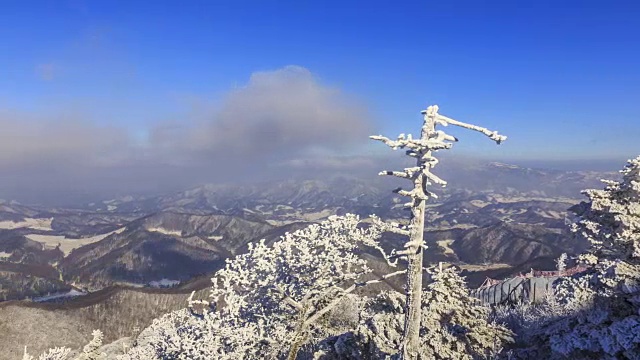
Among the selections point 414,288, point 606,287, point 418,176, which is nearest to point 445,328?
point 606,287

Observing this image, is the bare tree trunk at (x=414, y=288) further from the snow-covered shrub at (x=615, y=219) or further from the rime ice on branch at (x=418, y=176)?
the snow-covered shrub at (x=615, y=219)

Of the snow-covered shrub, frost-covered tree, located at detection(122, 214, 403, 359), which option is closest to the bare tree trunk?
frost-covered tree, located at detection(122, 214, 403, 359)

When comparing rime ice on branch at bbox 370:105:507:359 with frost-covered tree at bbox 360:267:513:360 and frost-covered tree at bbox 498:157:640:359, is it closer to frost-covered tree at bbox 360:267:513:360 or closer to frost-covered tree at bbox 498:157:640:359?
frost-covered tree at bbox 360:267:513:360

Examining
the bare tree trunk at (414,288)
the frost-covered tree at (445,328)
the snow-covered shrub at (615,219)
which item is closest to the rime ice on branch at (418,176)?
the bare tree trunk at (414,288)

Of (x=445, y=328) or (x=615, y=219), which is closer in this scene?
(x=615, y=219)

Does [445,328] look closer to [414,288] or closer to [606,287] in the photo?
[606,287]
